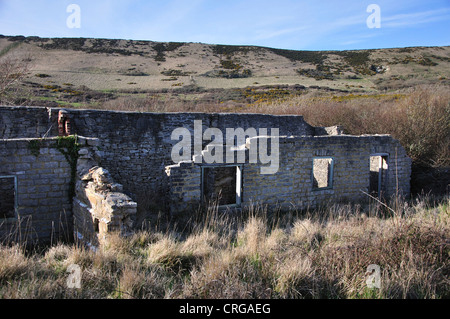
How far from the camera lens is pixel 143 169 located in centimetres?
1052

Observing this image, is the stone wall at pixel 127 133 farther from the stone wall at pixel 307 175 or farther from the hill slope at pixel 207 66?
the hill slope at pixel 207 66

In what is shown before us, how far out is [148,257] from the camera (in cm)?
478

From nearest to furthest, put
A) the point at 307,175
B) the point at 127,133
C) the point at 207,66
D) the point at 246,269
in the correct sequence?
the point at 246,269, the point at 307,175, the point at 127,133, the point at 207,66

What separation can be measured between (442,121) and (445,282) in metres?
12.1

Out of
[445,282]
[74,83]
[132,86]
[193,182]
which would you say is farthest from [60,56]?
[445,282]

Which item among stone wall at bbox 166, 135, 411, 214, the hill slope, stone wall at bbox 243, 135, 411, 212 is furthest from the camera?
the hill slope

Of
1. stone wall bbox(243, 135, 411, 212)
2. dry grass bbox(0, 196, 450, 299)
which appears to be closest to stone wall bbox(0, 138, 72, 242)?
dry grass bbox(0, 196, 450, 299)

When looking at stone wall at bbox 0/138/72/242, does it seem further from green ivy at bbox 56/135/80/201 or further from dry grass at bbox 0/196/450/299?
dry grass at bbox 0/196/450/299

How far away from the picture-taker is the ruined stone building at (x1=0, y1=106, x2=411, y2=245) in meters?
6.62

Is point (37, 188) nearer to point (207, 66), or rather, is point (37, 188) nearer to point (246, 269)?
point (246, 269)

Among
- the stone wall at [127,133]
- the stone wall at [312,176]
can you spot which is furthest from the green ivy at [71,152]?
the stone wall at [312,176]

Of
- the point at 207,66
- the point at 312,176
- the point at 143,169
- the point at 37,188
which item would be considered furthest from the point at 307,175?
the point at 207,66
